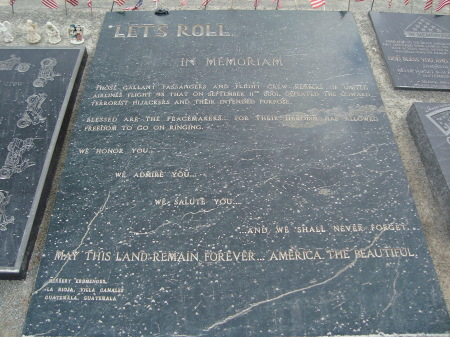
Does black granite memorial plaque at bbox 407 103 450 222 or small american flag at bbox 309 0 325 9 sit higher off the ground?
small american flag at bbox 309 0 325 9

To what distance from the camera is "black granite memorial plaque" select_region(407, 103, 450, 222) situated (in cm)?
425

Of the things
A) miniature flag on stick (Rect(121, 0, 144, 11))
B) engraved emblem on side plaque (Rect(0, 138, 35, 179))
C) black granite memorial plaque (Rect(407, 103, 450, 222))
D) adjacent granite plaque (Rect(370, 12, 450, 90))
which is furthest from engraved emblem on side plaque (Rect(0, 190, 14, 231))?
adjacent granite plaque (Rect(370, 12, 450, 90))

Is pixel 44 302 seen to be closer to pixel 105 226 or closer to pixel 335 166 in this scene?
pixel 105 226

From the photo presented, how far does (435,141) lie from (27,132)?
4.40 meters

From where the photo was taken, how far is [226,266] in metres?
3.78

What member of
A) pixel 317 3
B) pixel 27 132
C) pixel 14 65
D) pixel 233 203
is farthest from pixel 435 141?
pixel 14 65

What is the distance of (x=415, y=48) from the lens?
574cm

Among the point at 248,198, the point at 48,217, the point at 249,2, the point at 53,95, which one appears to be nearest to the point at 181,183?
the point at 248,198

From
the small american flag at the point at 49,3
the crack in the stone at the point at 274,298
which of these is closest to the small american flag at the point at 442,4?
the crack in the stone at the point at 274,298

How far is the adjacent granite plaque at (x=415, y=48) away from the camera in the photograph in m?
5.38

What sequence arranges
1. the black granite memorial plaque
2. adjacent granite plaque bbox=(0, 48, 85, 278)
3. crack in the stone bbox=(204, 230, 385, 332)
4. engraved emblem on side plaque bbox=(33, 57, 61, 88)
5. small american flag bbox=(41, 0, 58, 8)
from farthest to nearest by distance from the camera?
1. small american flag bbox=(41, 0, 58, 8)
2. engraved emblem on side plaque bbox=(33, 57, 61, 88)
3. the black granite memorial plaque
4. adjacent granite plaque bbox=(0, 48, 85, 278)
5. crack in the stone bbox=(204, 230, 385, 332)

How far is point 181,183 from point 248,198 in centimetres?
70

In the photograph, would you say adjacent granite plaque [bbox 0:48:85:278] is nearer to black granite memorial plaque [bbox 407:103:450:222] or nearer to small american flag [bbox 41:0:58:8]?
small american flag [bbox 41:0:58:8]

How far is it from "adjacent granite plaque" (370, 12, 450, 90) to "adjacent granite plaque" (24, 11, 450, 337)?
0.45 meters
